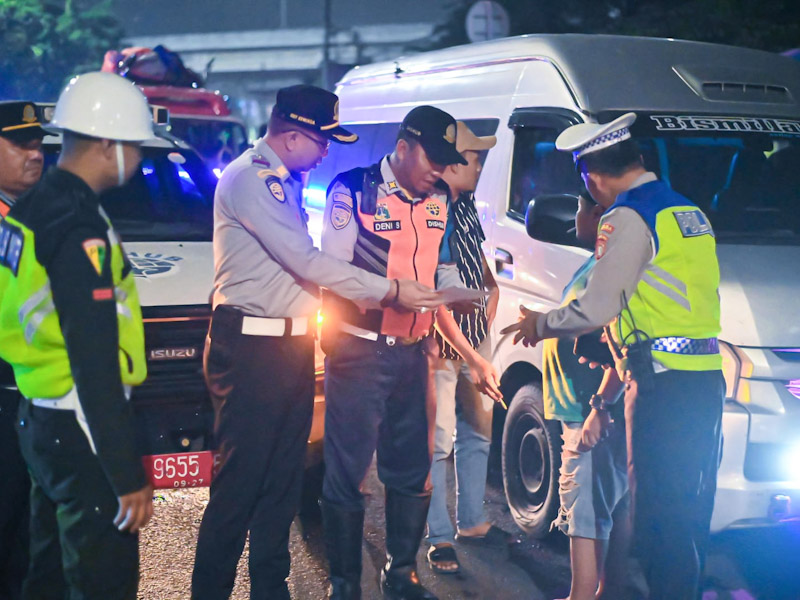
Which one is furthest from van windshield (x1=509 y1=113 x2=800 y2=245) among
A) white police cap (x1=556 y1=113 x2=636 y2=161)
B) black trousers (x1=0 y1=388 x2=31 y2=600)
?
black trousers (x1=0 y1=388 x2=31 y2=600)

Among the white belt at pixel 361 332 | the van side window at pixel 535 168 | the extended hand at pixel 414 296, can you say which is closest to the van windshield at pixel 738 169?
the van side window at pixel 535 168

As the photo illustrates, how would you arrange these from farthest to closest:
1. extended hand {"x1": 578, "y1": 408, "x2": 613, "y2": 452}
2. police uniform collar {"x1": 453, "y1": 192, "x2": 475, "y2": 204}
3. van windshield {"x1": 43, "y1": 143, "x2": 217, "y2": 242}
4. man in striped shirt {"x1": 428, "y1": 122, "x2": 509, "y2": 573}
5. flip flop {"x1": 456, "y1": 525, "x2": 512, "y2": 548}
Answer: van windshield {"x1": 43, "y1": 143, "x2": 217, "y2": 242}, flip flop {"x1": 456, "y1": 525, "x2": 512, "y2": 548}, police uniform collar {"x1": 453, "y1": 192, "x2": 475, "y2": 204}, man in striped shirt {"x1": 428, "y1": 122, "x2": 509, "y2": 573}, extended hand {"x1": 578, "y1": 408, "x2": 613, "y2": 452}

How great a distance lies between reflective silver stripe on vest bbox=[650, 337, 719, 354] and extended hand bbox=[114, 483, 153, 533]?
1.80m

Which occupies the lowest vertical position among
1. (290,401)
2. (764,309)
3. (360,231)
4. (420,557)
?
(420,557)

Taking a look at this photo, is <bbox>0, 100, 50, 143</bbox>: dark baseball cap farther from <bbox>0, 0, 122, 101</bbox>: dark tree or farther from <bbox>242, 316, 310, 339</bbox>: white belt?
<bbox>0, 0, 122, 101</bbox>: dark tree

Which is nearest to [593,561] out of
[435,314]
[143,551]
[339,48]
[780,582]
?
[780,582]

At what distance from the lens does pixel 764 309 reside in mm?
4305

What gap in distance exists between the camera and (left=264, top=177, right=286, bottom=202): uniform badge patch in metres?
3.63

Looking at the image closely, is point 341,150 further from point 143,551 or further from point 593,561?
point 593,561

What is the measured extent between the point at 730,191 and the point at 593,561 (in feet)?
7.28

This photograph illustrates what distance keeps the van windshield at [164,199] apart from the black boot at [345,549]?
2.24m

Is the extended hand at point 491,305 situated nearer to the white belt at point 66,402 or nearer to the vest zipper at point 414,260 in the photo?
the vest zipper at point 414,260

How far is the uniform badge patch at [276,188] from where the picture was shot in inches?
143

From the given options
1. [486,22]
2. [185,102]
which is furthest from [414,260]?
[185,102]
